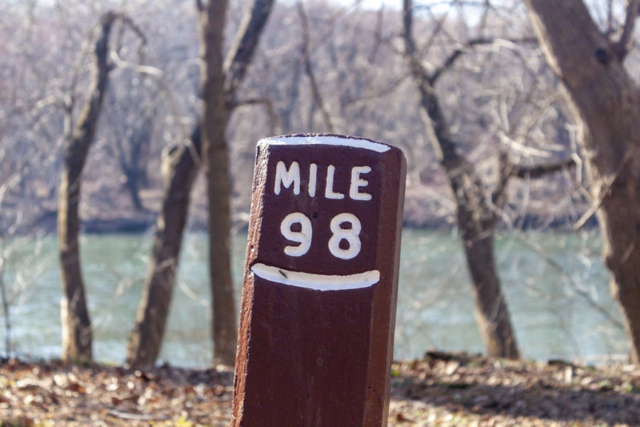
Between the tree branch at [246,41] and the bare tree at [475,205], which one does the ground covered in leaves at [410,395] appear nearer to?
the bare tree at [475,205]

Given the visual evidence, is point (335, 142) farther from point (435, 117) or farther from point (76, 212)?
point (76, 212)

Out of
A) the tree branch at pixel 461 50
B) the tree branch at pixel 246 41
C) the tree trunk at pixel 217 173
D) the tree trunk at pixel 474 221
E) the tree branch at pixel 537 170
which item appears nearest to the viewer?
the tree trunk at pixel 217 173

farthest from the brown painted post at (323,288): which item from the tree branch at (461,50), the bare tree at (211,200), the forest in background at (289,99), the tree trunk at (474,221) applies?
the tree trunk at (474,221)

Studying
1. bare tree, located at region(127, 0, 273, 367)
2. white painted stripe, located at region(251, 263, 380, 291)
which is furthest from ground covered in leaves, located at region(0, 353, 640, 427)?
white painted stripe, located at region(251, 263, 380, 291)

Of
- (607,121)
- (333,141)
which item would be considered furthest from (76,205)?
(333,141)

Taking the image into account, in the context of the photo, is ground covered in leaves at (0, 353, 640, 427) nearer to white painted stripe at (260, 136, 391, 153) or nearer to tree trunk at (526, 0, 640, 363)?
tree trunk at (526, 0, 640, 363)

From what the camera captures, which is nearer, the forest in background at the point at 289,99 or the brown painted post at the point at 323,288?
the brown painted post at the point at 323,288

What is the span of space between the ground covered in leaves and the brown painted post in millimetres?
2092

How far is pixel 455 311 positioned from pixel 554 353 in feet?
11.5

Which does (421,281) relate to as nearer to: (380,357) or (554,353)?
(554,353)

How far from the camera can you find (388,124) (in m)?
22.6

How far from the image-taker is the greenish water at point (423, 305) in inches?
470

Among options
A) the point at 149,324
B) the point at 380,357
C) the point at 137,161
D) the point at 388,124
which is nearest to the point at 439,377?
the point at 380,357

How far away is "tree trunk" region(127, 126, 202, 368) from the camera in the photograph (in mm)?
9820
